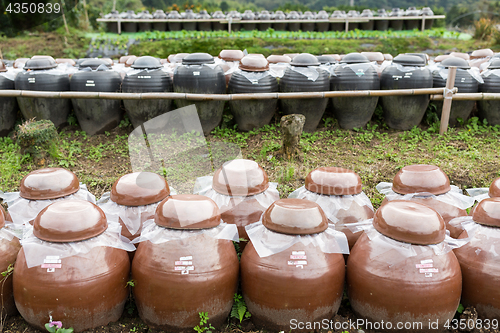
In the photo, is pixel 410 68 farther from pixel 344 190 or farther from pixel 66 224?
pixel 66 224

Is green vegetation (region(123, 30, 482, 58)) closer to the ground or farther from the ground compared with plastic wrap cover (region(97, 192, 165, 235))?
farther from the ground

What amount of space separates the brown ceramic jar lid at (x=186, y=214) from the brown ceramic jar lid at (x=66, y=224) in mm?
395

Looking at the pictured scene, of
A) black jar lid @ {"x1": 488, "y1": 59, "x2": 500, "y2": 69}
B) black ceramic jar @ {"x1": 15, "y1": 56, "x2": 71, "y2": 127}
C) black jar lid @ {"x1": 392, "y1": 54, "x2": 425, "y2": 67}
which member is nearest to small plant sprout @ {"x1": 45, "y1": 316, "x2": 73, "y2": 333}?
black ceramic jar @ {"x1": 15, "y1": 56, "x2": 71, "y2": 127}

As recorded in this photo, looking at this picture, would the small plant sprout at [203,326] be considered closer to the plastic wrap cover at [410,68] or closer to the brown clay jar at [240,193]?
the brown clay jar at [240,193]

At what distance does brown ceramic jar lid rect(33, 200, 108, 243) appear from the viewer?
2.30 metres

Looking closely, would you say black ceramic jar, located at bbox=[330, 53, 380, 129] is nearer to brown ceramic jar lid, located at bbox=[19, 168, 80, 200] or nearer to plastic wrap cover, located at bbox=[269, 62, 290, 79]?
plastic wrap cover, located at bbox=[269, 62, 290, 79]

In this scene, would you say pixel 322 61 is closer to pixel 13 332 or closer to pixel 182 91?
pixel 182 91

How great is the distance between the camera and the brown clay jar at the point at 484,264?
246 cm

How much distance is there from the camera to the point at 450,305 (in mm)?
2375

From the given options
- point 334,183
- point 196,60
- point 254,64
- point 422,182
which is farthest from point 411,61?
point 334,183

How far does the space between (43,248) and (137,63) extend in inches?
158

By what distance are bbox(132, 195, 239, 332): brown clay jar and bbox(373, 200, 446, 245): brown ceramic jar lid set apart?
1.01 metres

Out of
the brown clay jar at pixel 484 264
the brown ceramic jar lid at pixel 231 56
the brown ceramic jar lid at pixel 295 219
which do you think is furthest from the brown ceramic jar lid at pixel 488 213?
the brown ceramic jar lid at pixel 231 56

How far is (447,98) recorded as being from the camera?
18.4ft
